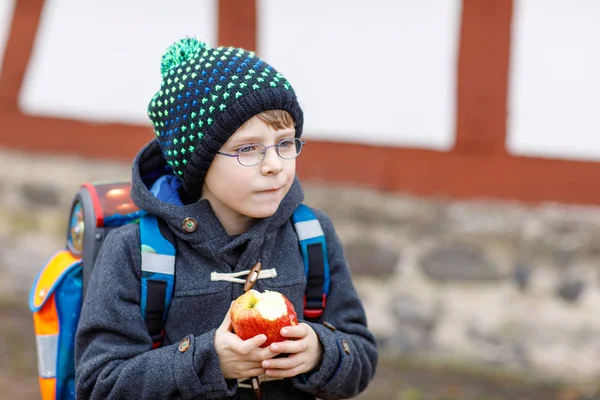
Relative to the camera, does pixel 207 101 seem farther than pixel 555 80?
No

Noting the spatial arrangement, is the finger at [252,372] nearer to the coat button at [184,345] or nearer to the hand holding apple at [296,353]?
the hand holding apple at [296,353]

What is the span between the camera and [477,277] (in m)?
4.31

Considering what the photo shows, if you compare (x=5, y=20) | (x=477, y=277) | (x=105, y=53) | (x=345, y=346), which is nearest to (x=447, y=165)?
(x=477, y=277)

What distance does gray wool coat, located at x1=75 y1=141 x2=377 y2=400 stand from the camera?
1.77m

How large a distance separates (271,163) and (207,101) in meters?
0.20

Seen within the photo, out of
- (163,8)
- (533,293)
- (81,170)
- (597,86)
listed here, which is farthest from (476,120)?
(81,170)

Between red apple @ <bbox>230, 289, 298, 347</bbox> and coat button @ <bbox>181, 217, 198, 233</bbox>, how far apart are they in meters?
0.22

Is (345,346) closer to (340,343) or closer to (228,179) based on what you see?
(340,343)

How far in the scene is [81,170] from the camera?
4992 mm

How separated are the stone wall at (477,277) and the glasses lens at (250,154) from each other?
266cm

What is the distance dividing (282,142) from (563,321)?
2.85 meters

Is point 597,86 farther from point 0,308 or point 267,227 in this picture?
point 0,308

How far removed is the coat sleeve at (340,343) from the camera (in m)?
1.86

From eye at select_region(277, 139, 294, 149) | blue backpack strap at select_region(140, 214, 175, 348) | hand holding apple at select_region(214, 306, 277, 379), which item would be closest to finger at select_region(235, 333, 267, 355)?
hand holding apple at select_region(214, 306, 277, 379)
